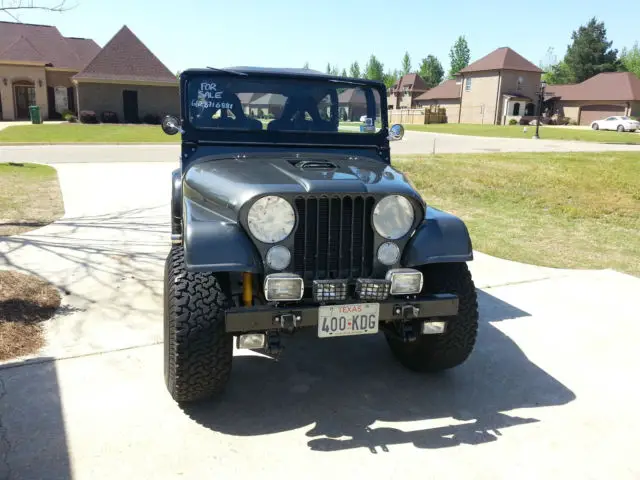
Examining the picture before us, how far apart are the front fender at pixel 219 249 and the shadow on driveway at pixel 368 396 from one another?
2.89 feet

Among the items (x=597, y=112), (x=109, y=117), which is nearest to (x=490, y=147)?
(x=109, y=117)

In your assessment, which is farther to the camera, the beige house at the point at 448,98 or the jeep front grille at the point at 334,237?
the beige house at the point at 448,98

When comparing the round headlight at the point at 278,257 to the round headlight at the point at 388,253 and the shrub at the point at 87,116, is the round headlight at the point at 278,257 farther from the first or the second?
the shrub at the point at 87,116

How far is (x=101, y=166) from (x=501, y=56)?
50.4m

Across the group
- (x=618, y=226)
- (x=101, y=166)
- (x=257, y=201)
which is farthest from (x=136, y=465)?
(x=101, y=166)

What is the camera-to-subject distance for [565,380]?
11.8 feet

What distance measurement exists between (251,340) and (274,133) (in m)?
1.80

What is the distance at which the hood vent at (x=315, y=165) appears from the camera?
331 centimetres

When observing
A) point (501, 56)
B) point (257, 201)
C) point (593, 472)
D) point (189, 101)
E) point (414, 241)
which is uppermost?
point (501, 56)

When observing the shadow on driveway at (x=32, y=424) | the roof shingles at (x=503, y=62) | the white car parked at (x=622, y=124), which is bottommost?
the shadow on driveway at (x=32, y=424)

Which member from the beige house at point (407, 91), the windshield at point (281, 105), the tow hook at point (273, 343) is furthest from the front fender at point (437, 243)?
the beige house at point (407, 91)

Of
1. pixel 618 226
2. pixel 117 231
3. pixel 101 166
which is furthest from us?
pixel 101 166

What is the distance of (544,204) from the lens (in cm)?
1018

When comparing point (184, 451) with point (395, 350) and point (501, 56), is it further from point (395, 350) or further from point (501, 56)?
point (501, 56)
